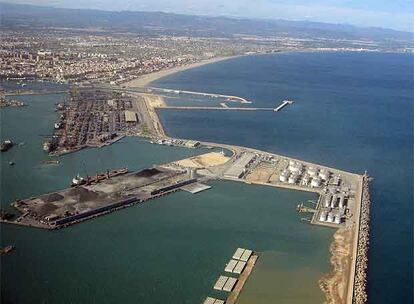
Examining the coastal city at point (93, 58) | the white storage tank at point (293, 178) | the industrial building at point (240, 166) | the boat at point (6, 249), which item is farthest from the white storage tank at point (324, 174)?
the coastal city at point (93, 58)

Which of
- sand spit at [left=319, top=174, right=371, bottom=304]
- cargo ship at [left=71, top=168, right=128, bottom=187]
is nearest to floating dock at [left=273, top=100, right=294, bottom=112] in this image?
cargo ship at [left=71, top=168, right=128, bottom=187]

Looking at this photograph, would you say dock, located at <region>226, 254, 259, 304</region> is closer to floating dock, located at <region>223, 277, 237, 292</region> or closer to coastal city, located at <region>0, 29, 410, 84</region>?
floating dock, located at <region>223, 277, 237, 292</region>

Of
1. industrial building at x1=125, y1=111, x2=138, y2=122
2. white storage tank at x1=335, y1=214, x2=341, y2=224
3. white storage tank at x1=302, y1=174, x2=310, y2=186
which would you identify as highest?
industrial building at x1=125, y1=111, x2=138, y2=122

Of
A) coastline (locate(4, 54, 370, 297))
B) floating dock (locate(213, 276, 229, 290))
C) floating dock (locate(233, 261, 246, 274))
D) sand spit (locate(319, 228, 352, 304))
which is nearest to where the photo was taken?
sand spit (locate(319, 228, 352, 304))

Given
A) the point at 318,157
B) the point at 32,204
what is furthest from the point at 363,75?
the point at 32,204

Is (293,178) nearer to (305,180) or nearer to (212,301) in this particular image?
(305,180)

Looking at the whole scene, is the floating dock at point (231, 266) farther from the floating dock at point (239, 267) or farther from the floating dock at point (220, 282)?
the floating dock at point (220, 282)
